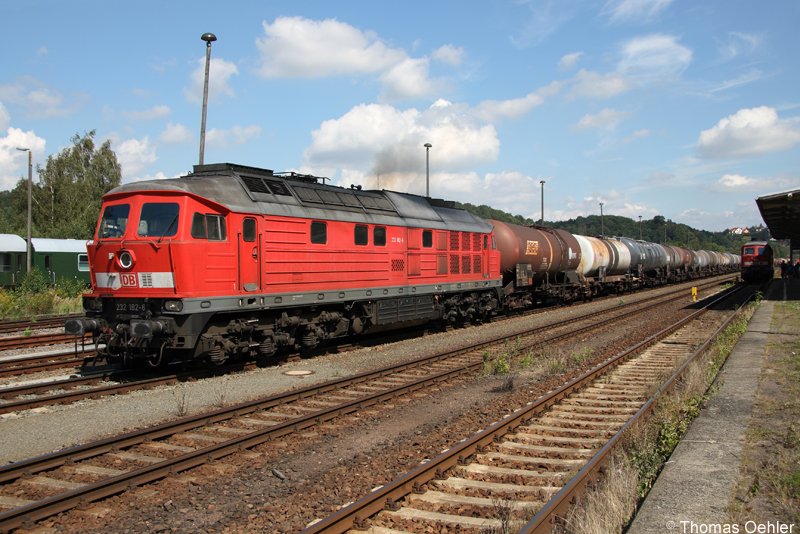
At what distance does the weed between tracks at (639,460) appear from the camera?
534 centimetres

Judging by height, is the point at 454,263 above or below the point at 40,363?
above

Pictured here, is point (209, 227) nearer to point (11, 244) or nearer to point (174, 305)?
point (174, 305)

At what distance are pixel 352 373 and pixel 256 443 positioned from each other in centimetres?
526

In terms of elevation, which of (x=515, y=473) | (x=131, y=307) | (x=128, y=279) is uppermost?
(x=128, y=279)

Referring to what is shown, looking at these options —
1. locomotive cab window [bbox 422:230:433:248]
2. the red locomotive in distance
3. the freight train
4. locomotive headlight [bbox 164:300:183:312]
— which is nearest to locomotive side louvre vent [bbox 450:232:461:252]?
the freight train

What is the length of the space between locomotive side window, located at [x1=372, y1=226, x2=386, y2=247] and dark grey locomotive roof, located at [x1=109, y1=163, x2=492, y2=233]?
0.19 meters

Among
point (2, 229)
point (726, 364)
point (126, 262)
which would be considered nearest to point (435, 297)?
point (726, 364)

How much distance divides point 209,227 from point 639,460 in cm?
882

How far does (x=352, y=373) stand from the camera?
13250 mm

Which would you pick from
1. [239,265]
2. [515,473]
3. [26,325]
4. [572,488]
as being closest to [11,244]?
[26,325]

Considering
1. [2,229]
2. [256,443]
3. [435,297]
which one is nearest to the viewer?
[256,443]

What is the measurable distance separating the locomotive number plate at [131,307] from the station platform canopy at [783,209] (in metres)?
26.0

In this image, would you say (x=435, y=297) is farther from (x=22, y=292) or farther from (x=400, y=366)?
(x=22, y=292)

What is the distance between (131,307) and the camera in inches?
466
